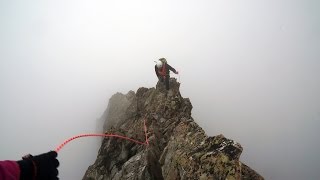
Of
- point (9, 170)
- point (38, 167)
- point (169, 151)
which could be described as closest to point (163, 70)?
point (169, 151)

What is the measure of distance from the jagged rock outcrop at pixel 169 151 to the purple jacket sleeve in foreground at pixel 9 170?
931 centimetres

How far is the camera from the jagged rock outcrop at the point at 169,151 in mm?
12500

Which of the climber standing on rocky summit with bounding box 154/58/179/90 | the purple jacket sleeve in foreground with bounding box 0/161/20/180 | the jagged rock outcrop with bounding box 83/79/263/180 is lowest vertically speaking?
the purple jacket sleeve in foreground with bounding box 0/161/20/180

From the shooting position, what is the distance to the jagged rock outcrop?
12500 mm

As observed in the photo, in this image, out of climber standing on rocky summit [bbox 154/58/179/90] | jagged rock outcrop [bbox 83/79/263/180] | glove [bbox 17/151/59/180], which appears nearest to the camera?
glove [bbox 17/151/59/180]

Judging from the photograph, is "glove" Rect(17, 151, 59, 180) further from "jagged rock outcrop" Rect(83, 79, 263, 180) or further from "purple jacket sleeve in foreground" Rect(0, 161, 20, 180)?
"jagged rock outcrop" Rect(83, 79, 263, 180)

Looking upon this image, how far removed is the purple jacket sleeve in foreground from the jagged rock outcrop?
30.6 feet

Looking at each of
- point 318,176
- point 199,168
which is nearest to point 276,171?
point 318,176

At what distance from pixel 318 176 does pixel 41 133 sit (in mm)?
165390

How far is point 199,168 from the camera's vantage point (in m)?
13.1

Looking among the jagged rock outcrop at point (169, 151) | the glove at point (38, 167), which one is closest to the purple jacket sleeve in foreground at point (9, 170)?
the glove at point (38, 167)

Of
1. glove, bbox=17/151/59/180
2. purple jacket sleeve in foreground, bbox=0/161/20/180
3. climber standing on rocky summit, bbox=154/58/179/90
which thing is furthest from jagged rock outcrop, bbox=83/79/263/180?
purple jacket sleeve in foreground, bbox=0/161/20/180

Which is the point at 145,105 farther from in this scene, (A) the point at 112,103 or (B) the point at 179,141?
(A) the point at 112,103

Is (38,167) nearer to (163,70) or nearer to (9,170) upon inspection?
(9,170)
